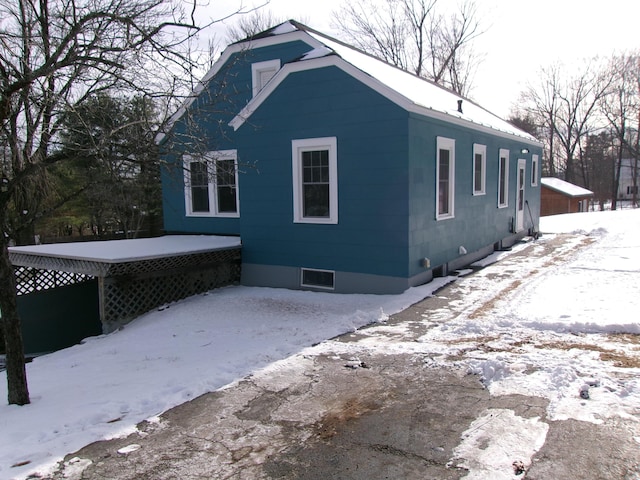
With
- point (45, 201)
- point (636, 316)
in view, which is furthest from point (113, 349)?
point (45, 201)

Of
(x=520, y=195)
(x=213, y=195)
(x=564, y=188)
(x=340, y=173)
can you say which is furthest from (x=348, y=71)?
(x=564, y=188)

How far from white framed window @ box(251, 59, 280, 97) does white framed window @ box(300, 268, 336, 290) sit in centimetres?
479

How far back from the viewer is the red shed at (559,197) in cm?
3162

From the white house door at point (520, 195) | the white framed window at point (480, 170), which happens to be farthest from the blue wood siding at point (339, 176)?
the white house door at point (520, 195)

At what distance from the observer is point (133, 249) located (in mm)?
9055

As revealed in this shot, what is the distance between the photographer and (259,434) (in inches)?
137

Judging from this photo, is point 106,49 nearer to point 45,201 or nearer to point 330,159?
point 330,159

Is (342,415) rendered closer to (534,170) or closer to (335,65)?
(335,65)

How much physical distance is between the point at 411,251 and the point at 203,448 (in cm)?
540

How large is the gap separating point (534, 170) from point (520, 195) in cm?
231

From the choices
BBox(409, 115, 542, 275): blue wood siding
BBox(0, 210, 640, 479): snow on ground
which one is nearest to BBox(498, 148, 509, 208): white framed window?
BBox(409, 115, 542, 275): blue wood siding

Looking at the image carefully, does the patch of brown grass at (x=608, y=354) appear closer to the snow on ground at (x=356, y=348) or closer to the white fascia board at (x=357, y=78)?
the snow on ground at (x=356, y=348)

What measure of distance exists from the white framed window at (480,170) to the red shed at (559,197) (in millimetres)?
23009

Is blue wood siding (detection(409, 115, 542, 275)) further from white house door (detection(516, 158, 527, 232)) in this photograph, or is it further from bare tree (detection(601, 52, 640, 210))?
bare tree (detection(601, 52, 640, 210))
